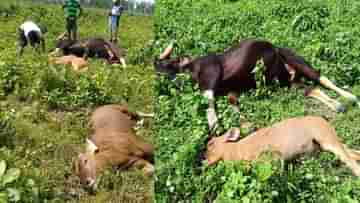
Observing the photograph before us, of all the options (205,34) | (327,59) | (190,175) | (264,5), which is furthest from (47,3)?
(190,175)

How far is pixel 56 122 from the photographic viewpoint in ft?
19.4

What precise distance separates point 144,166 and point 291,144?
4.69ft

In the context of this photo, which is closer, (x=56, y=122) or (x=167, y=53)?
(x=56, y=122)

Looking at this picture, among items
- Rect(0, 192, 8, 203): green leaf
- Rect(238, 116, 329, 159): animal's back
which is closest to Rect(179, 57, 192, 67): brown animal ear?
Rect(238, 116, 329, 159): animal's back

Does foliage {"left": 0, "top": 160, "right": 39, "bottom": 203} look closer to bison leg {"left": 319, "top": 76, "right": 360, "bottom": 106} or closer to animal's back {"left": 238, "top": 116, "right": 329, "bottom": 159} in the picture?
animal's back {"left": 238, "top": 116, "right": 329, "bottom": 159}

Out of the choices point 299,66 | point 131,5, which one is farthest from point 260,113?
point 131,5

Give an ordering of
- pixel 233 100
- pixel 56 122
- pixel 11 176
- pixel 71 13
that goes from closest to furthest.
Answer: pixel 11 176 → pixel 233 100 → pixel 56 122 → pixel 71 13

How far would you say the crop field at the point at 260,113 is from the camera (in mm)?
3465

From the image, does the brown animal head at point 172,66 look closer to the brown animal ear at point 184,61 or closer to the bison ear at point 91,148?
the brown animal ear at point 184,61

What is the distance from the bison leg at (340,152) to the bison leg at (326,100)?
52.9 inches

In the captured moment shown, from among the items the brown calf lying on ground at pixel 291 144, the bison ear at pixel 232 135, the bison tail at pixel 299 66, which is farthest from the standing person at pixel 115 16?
→ the brown calf lying on ground at pixel 291 144

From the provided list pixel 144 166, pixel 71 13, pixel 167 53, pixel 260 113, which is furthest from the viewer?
pixel 71 13

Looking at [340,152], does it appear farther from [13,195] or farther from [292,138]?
[13,195]

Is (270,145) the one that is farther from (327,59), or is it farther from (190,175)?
(327,59)
